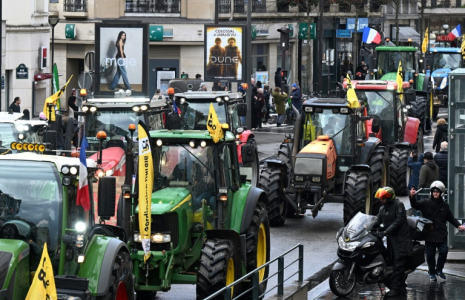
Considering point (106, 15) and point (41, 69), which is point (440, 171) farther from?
point (106, 15)

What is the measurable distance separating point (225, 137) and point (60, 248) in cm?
458

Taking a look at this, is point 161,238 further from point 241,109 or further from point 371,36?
point 371,36

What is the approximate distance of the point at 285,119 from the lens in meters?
47.9

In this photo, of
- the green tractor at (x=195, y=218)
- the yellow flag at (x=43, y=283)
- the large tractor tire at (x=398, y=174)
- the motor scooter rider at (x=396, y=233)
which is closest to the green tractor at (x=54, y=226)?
the yellow flag at (x=43, y=283)

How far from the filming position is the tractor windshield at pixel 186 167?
580 inches

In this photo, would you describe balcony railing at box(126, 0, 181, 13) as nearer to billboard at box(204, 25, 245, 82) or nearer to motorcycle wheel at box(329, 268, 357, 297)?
billboard at box(204, 25, 245, 82)

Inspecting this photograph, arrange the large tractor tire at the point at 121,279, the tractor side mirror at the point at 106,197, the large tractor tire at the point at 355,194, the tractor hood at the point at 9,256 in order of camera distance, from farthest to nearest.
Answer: the large tractor tire at the point at 355,194 → the large tractor tire at the point at 121,279 → the tractor side mirror at the point at 106,197 → the tractor hood at the point at 9,256

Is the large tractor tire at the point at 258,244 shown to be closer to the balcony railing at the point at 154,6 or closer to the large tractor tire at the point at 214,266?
the large tractor tire at the point at 214,266

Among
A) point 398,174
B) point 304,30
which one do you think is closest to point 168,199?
point 398,174

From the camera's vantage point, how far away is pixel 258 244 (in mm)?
15953

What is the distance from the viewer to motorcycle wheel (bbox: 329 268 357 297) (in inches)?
651

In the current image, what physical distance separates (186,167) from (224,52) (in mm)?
21959

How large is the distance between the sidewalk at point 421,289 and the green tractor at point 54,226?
232 inches

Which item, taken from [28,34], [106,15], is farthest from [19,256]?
[106,15]
